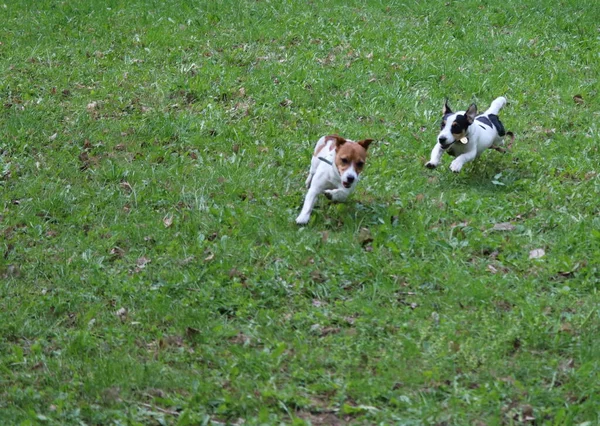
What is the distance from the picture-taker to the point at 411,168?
30.9 ft

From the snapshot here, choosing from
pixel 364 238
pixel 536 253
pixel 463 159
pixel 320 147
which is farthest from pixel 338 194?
pixel 536 253

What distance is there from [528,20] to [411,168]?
21.0 feet

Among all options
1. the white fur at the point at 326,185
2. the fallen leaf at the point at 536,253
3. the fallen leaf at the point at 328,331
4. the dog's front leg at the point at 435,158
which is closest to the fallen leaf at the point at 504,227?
the fallen leaf at the point at 536,253

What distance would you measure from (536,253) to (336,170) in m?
1.82

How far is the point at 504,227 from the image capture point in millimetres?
7930

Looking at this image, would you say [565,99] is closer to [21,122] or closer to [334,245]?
[334,245]

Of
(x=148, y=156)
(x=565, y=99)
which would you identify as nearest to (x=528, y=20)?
(x=565, y=99)

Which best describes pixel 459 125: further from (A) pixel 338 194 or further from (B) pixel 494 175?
(A) pixel 338 194

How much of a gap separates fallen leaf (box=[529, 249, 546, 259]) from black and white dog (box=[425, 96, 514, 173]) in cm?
164

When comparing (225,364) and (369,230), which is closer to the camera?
(225,364)

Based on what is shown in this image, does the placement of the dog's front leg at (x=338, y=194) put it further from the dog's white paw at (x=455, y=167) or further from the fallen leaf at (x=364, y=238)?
the dog's white paw at (x=455, y=167)

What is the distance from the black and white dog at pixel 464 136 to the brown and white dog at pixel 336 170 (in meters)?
1.05

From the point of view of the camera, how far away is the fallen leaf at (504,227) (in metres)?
7.89

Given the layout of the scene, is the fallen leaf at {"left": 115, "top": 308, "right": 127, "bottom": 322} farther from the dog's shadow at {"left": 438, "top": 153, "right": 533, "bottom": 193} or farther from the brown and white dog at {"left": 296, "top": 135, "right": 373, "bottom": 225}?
the dog's shadow at {"left": 438, "top": 153, "right": 533, "bottom": 193}
